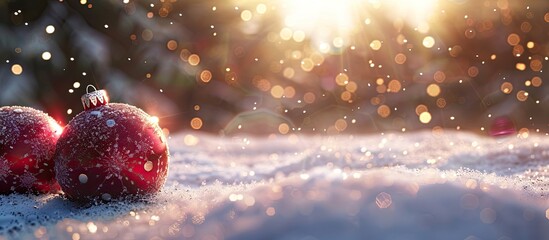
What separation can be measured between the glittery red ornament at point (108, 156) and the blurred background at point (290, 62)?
301 centimetres

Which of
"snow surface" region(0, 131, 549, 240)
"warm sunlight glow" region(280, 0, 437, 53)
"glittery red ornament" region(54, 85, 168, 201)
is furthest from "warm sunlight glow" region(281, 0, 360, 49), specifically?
"glittery red ornament" region(54, 85, 168, 201)

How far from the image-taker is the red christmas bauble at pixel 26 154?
222cm

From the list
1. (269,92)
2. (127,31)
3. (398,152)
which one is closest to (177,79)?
(127,31)

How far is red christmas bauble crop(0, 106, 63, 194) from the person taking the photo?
7.29 feet

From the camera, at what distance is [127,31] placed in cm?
513

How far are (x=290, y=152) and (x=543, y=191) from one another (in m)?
2.05

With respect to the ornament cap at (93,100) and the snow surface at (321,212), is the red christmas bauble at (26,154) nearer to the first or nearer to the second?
the snow surface at (321,212)

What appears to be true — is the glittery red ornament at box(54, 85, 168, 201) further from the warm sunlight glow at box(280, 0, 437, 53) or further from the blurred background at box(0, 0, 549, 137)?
the warm sunlight glow at box(280, 0, 437, 53)

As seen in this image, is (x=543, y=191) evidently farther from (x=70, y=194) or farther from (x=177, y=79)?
(x=177, y=79)

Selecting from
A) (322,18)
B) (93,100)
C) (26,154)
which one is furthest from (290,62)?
(26,154)

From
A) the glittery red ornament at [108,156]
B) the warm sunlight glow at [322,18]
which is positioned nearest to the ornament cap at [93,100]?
the glittery red ornament at [108,156]

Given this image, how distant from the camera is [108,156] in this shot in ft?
6.70

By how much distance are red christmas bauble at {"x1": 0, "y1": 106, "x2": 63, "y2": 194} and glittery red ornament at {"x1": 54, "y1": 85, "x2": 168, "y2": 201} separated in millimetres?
154

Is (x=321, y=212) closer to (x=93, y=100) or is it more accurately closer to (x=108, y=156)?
(x=108, y=156)
